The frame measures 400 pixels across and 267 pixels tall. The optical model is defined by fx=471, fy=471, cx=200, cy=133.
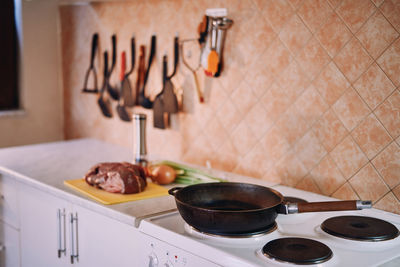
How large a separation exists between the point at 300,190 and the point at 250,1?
2.55 ft

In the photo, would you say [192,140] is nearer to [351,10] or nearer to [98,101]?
[98,101]

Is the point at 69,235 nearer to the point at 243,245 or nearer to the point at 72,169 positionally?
the point at 72,169

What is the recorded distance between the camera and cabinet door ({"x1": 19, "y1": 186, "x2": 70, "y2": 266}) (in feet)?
5.97

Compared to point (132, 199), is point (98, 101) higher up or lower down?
higher up

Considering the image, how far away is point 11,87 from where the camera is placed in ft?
9.55

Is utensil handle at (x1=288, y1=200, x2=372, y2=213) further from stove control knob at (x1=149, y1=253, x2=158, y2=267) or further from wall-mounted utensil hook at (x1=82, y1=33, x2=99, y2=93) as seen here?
wall-mounted utensil hook at (x1=82, y1=33, x2=99, y2=93)

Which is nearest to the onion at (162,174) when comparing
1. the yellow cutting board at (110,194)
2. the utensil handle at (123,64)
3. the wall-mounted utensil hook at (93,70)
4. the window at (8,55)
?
the yellow cutting board at (110,194)

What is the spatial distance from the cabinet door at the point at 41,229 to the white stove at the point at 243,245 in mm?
519

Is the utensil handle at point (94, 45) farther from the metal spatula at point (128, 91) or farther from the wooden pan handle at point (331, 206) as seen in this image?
the wooden pan handle at point (331, 206)

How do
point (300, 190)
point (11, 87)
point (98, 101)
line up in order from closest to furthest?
point (300, 190), point (98, 101), point (11, 87)

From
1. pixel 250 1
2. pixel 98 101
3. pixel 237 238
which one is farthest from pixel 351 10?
pixel 98 101

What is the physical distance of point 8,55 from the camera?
2883 millimetres

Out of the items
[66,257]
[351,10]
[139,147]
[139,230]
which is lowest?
[66,257]

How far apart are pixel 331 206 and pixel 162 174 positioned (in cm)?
74
